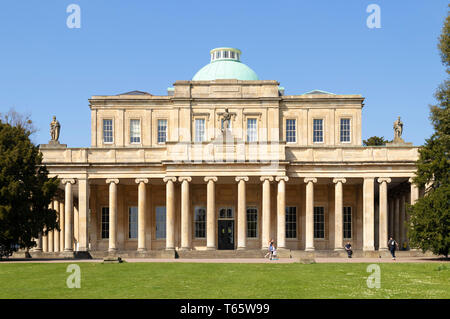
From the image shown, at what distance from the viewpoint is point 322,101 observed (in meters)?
67.0

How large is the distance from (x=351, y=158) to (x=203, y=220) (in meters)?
16.1

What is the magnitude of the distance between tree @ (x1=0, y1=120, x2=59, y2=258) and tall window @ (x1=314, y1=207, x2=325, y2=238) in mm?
26775

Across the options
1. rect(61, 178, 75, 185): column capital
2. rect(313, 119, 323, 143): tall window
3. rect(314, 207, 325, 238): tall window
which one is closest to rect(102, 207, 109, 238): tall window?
rect(61, 178, 75, 185): column capital

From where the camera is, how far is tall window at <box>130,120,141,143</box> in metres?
67.3

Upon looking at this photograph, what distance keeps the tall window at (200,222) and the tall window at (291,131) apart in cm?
1183

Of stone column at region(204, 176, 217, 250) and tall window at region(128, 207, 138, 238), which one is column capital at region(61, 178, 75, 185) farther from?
stone column at region(204, 176, 217, 250)

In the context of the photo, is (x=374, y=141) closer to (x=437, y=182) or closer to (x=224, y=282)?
(x=437, y=182)

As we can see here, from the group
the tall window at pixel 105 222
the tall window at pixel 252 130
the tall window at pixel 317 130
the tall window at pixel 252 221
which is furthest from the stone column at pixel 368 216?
the tall window at pixel 105 222

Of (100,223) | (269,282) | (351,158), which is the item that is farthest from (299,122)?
(269,282)

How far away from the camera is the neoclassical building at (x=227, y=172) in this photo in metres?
58.1

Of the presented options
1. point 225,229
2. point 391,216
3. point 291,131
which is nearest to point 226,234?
point 225,229

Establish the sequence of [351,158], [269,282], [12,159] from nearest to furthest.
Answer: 1. [269,282]
2. [12,159]
3. [351,158]
